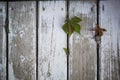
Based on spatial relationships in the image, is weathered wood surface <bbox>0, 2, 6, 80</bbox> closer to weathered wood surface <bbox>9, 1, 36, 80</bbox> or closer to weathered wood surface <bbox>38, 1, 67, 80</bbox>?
weathered wood surface <bbox>9, 1, 36, 80</bbox>

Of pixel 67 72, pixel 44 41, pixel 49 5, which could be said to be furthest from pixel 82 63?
pixel 49 5

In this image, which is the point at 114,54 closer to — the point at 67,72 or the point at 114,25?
the point at 114,25

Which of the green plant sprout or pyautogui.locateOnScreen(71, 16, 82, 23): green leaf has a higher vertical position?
pyautogui.locateOnScreen(71, 16, 82, 23): green leaf

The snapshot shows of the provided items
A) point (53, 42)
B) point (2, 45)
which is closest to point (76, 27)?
point (53, 42)

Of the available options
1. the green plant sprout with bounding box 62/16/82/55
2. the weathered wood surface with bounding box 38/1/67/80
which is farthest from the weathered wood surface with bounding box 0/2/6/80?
the green plant sprout with bounding box 62/16/82/55

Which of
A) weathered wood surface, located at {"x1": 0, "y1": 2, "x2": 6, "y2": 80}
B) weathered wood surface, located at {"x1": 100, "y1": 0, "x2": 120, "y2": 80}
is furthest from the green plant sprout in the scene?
weathered wood surface, located at {"x1": 0, "y1": 2, "x2": 6, "y2": 80}

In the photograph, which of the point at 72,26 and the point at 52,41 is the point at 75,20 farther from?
the point at 52,41
